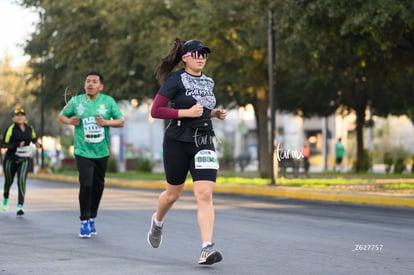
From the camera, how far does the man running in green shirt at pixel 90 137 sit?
1098 cm

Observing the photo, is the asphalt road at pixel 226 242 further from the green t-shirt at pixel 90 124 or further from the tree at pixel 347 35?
the tree at pixel 347 35

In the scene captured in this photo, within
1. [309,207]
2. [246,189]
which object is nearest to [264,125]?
[246,189]

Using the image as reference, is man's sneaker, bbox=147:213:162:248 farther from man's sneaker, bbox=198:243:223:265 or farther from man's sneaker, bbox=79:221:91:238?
man's sneaker, bbox=79:221:91:238

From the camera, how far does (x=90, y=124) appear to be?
11.1 meters

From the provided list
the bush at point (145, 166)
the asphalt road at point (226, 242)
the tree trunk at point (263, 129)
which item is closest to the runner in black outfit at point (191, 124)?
the asphalt road at point (226, 242)

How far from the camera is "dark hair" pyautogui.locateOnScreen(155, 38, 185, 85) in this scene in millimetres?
8539

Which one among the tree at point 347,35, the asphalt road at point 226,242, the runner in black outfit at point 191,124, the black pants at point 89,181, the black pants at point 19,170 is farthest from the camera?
the tree at point 347,35

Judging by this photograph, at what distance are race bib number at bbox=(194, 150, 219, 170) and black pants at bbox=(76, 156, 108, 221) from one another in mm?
2944

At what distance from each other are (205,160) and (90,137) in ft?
10.1

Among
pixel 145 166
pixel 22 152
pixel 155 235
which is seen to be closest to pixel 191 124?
pixel 155 235

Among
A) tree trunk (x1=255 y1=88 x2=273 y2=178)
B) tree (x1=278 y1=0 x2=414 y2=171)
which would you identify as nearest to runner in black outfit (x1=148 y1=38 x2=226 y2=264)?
tree (x1=278 y1=0 x2=414 y2=171)

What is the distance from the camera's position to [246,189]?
2392 centimetres

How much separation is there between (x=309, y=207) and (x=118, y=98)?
19678 mm

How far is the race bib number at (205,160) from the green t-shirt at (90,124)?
2.99m
